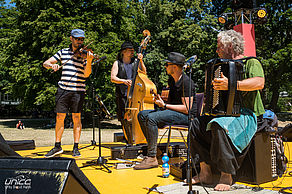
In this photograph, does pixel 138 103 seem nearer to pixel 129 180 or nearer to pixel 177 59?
pixel 177 59

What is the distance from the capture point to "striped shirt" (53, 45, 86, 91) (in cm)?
448

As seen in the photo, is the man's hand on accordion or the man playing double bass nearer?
the man's hand on accordion

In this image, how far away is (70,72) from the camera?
449cm

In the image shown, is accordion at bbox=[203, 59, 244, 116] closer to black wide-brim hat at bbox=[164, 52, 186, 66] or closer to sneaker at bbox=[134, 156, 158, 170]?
black wide-brim hat at bbox=[164, 52, 186, 66]

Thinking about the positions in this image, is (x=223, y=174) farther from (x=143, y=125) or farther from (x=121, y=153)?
(x=121, y=153)

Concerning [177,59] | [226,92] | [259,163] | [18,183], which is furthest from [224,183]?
[18,183]

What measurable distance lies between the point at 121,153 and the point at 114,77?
1.40m

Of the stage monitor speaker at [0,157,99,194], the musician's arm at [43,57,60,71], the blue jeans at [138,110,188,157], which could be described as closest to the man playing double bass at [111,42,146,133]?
the musician's arm at [43,57,60,71]

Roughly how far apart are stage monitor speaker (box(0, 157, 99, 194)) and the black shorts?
9.68 ft

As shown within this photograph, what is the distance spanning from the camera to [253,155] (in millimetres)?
2799

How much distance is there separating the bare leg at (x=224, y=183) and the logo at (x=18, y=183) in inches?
73.2

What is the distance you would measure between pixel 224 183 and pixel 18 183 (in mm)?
2003

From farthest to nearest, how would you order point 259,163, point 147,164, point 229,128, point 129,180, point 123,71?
point 123,71, point 147,164, point 129,180, point 259,163, point 229,128

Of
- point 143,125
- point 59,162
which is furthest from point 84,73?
point 59,162
